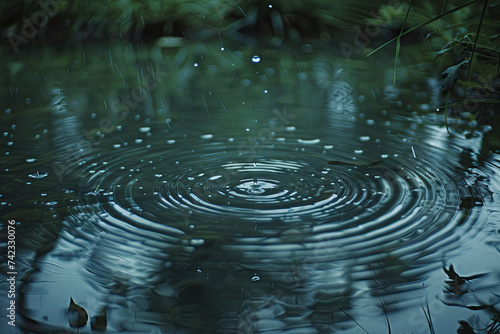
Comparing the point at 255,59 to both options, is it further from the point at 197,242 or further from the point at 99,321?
the point at 99,321

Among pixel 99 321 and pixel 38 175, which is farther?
pixel 38 175

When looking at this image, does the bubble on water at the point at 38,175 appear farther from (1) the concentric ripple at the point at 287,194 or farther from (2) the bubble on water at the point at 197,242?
(2) the bubble on water at the point at 197,242

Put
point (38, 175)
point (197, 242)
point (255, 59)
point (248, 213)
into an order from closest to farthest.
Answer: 1. point (197, 242)
2. point (248, 213)
3. point (38, 175)
4. point (255, 59)

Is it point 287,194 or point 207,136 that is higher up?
point 207,136

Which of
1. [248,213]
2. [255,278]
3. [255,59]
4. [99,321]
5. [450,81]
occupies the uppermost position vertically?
[255,59]

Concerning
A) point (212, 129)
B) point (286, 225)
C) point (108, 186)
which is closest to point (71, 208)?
point (108, 186)

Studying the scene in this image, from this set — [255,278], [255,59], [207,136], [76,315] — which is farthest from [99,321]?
[255,59]

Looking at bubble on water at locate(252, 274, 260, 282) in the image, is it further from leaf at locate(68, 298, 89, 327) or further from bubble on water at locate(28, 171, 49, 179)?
bubble on water at locate(28, 171, 49, 179)
